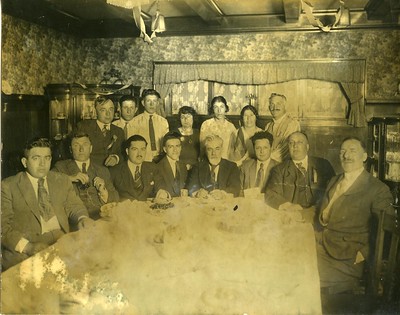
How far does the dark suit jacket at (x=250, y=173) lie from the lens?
343 centimetres

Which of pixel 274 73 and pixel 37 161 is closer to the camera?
pixel 274 73

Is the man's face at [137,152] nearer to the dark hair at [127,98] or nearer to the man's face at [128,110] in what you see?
the man's face at [128,110]

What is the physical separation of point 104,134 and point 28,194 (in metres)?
0.65

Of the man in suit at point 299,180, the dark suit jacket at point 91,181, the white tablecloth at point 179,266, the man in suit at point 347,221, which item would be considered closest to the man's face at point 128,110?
the dark suit jacket at point 91,181

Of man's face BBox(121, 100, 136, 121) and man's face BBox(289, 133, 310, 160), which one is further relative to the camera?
man's face BBox(121, 100, 136, 121)

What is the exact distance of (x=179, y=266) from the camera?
346 cm

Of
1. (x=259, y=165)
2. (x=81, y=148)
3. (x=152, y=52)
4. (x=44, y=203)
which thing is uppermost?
(x=152, y=52)

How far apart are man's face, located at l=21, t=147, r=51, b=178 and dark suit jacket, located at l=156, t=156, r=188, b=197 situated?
75 centimetres

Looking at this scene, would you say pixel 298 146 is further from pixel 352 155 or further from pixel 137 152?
pixel 137 152

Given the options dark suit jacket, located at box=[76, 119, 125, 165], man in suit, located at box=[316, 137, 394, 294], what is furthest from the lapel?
man in suit, located at box=[316, 137, 394, 294]

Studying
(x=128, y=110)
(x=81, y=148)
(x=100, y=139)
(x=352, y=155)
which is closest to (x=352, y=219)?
(x=352, y=155)

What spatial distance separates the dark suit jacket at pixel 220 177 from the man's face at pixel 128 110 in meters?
0.55

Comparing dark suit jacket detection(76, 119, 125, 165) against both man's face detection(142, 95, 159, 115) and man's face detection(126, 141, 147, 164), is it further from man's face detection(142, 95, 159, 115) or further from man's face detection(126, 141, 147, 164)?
man's face detection(142, 95, 159, 115)

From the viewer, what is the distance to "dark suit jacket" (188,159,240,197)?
345 cm
